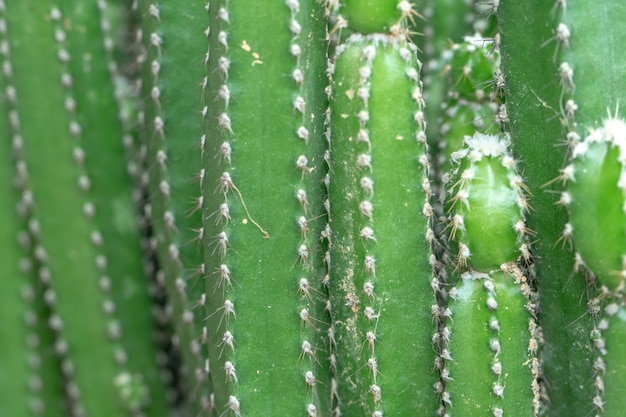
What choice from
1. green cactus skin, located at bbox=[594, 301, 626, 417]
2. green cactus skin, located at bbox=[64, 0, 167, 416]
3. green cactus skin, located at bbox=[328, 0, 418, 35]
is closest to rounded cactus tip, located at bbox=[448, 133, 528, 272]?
green cactus skin, located at bbox=[594, 301, 626, 417]

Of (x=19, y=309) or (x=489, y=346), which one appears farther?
(x=19, y=309)

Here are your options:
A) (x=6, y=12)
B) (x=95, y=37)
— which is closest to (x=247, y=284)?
(x=95, y=37)

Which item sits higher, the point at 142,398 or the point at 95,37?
the point at 95,37

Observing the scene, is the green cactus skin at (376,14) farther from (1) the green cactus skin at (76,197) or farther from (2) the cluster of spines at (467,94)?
(1) the green cactus skin at (76,197)

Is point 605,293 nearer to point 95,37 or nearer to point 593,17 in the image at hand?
point 593,17

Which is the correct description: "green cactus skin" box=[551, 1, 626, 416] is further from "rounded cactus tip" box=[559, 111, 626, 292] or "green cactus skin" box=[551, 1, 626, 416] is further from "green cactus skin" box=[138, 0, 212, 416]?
"green cactus skin" box=[138, 0, 212, 416]

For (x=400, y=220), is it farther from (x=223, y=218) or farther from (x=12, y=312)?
(x=12, y=312)

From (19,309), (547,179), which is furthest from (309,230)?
(19,309)
